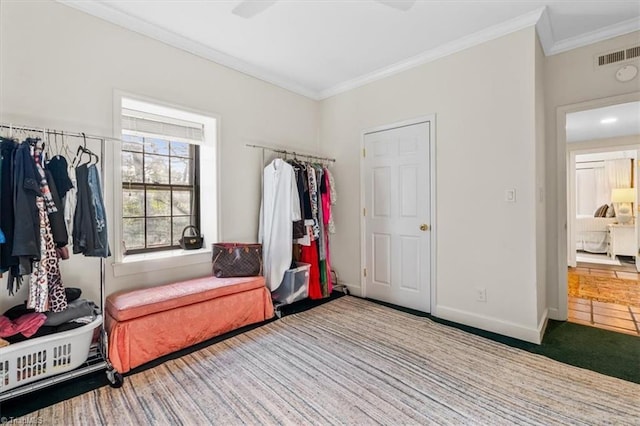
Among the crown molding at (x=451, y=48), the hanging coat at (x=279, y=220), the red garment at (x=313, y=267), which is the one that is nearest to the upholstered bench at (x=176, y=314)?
the hanging coat at (x=279, y=220)

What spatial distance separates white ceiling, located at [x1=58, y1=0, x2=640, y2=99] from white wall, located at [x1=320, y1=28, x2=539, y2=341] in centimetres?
20

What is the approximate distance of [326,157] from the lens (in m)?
4.14

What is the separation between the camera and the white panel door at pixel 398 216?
321 centimetres

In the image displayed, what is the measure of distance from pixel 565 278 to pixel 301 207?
2.85m

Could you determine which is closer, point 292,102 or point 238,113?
point 238,113

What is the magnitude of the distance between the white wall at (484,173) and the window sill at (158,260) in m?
2.50

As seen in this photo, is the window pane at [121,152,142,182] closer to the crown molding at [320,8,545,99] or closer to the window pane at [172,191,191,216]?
the window pane at [172,191,191,216]

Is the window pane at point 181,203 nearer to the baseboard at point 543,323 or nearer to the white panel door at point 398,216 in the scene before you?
the white panel door at point 398,216

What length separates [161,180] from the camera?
3.05m

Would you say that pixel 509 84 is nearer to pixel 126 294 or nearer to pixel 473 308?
pixel 473 308

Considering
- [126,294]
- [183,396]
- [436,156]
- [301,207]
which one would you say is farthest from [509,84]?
[126,294]

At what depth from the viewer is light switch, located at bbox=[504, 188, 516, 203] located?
8.52 feet

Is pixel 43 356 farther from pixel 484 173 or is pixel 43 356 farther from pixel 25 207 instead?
pixel 484 173

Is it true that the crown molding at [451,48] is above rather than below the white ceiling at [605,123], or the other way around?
above
